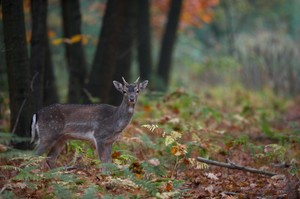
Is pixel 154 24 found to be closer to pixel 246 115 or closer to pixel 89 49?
pixel 89 49

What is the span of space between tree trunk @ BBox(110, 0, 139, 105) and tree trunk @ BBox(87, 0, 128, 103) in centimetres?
218

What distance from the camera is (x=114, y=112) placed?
9.91 m

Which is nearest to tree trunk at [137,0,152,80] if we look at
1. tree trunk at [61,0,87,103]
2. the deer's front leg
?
tree trunk at [61,0,87,103]

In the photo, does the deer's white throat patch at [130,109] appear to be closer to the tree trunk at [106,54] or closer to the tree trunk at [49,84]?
the tree trunk at [106,54]

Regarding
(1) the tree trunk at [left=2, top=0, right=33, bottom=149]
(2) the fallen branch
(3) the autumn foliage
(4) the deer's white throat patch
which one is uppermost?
(3) the autumn foliage

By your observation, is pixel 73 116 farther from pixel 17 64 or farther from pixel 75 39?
pixel 75 39

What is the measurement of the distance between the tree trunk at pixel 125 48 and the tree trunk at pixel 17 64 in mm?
5534

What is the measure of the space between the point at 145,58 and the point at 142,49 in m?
0.33

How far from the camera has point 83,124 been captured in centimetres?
970

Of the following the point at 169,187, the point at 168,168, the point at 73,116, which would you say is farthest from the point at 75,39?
the point at 169,187

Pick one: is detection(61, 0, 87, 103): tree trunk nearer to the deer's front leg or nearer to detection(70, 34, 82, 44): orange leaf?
detection(70, 34, 82, 44): orange leaf

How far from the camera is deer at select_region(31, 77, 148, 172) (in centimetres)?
945

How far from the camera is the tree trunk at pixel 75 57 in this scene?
41.9 feet

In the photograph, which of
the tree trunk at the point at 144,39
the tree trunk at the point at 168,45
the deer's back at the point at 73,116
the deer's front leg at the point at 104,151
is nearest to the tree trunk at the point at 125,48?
the tree trunk at the point at 144,39
